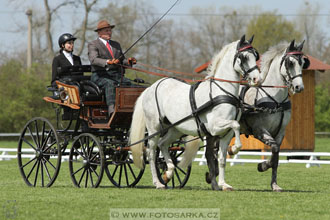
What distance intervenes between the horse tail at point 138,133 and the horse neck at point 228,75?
1531 mm

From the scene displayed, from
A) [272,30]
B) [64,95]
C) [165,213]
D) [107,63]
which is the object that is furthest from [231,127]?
[272,30]

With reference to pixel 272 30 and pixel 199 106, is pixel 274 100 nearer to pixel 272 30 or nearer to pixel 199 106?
pixel 199 106

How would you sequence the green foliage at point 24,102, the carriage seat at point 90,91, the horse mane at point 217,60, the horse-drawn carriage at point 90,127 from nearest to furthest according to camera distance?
1. the horse mane at point 217,60
2. the horse-drawn carriage at point 90,127
3. the carriage seat at point 90,91
4. the green foliage at point 24,102

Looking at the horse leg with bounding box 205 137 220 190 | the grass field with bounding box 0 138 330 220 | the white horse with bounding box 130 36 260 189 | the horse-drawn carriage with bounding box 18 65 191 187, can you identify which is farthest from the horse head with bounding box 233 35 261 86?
the horse-drawn carriage with bounding box 18 65 191 187

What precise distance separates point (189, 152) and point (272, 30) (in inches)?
1719

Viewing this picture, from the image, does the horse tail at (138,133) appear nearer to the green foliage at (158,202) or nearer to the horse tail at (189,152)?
the horse tail at (189,152)

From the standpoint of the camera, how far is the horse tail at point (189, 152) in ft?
35.0

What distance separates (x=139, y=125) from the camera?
10.7 metres

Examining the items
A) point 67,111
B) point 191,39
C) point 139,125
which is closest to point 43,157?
point 67,111

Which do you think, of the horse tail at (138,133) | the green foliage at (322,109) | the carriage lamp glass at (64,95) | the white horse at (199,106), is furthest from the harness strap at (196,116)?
the green foliage at (322,109)

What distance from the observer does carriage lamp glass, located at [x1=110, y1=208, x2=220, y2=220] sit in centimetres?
714

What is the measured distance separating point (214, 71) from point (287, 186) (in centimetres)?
324

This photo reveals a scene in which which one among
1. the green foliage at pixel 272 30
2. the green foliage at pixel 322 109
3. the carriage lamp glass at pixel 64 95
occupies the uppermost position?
the green foliage at pixel 272 30

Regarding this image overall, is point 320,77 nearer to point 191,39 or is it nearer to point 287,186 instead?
point 191,39
